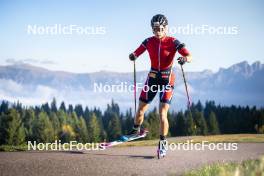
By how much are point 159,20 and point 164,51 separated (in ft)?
2.79

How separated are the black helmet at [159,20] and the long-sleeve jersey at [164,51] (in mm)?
411

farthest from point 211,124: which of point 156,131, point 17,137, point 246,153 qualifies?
point 246,153

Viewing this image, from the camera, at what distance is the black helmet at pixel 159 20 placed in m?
10.1

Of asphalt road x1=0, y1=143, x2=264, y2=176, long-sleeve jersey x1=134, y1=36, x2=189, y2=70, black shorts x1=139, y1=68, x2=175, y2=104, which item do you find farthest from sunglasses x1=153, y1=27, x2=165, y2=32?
asphalt road x1=0, y1=143, x2=264, y2=176

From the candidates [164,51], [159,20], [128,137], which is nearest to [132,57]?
[164,51]

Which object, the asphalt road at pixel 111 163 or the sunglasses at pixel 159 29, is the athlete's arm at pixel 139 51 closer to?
the sunglasses at pixel 159 29

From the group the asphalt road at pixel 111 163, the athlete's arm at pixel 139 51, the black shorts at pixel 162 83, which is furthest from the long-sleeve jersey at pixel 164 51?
the asphalt road at pixel 111 163

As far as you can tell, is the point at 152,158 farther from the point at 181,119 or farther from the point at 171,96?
the point at 181,119

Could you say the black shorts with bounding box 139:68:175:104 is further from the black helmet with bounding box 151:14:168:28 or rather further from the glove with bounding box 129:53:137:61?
the black helmet with bounding box 151:14:168:28

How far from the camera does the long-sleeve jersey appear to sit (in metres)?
10.1

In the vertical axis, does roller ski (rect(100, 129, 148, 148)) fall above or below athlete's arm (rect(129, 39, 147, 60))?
below

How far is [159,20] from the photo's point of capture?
10.1 m

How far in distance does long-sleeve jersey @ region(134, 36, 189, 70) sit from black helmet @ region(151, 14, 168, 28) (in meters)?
0.41

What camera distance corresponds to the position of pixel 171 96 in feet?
34.2
